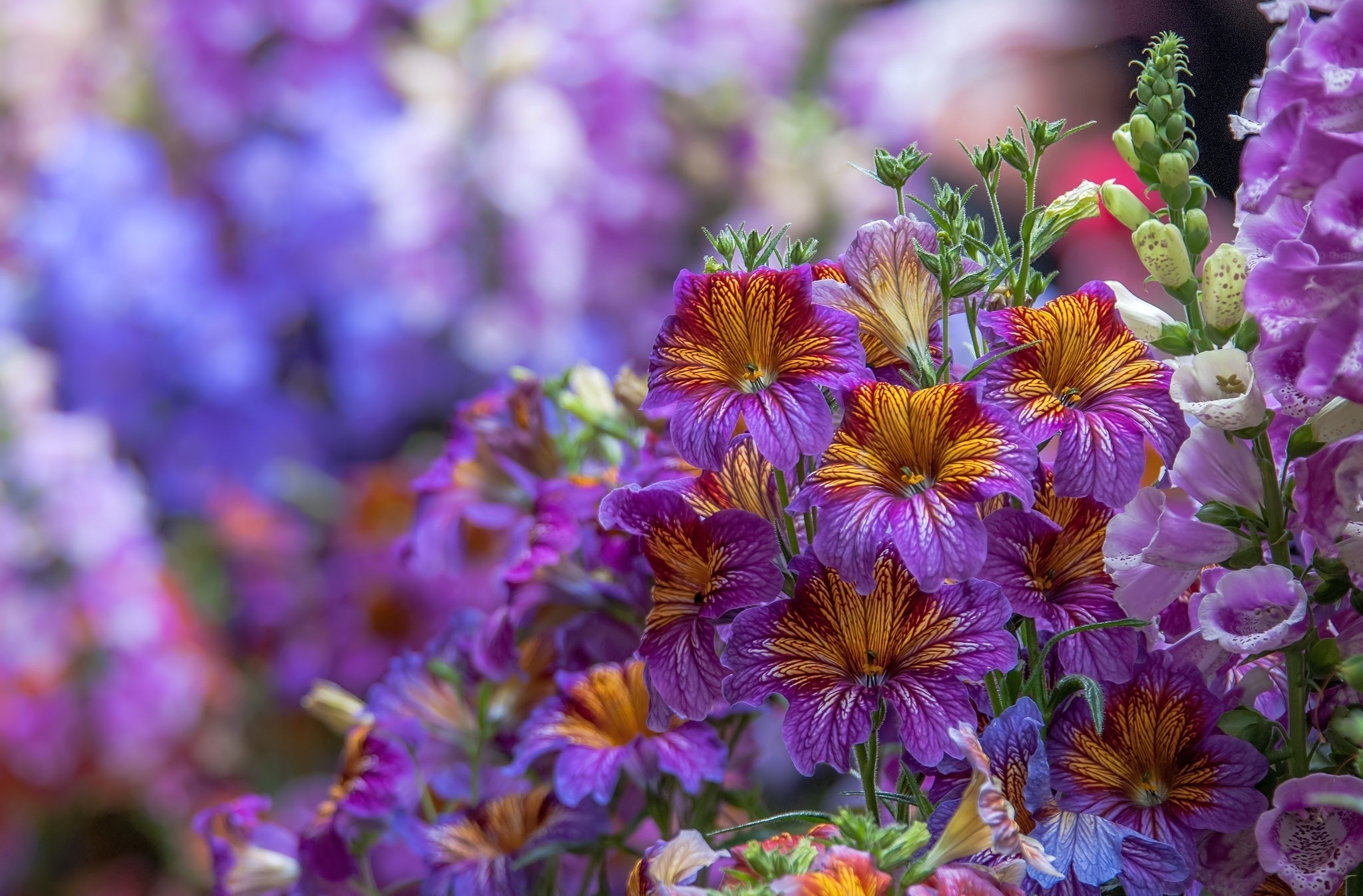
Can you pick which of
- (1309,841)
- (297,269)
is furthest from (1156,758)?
(297,269)

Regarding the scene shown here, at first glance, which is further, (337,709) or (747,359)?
(337,709)

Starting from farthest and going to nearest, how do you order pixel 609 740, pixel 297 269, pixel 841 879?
1. pixel 297 269
2. pixel 609 740
3. pixel 841 879

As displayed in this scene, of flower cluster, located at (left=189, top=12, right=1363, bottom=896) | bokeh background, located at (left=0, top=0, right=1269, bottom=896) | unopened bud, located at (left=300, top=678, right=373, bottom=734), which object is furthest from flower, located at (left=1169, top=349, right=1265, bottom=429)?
bokeh background, located at (left=0, top=0, right=1269, bottom=896)

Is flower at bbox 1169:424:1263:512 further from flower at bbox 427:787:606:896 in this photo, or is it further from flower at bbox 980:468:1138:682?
flower at bbox 427:787:606:896

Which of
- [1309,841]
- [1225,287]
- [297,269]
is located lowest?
[1309,841]

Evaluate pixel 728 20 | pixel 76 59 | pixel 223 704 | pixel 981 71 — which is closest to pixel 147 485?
pixel 223 704

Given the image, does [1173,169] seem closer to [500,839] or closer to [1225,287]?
[1225,287]

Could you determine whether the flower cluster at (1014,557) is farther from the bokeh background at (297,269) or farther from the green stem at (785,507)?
the bokeh background at (297,269)

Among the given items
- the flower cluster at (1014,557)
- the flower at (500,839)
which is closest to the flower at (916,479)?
the flower cluster at (1014,557)
